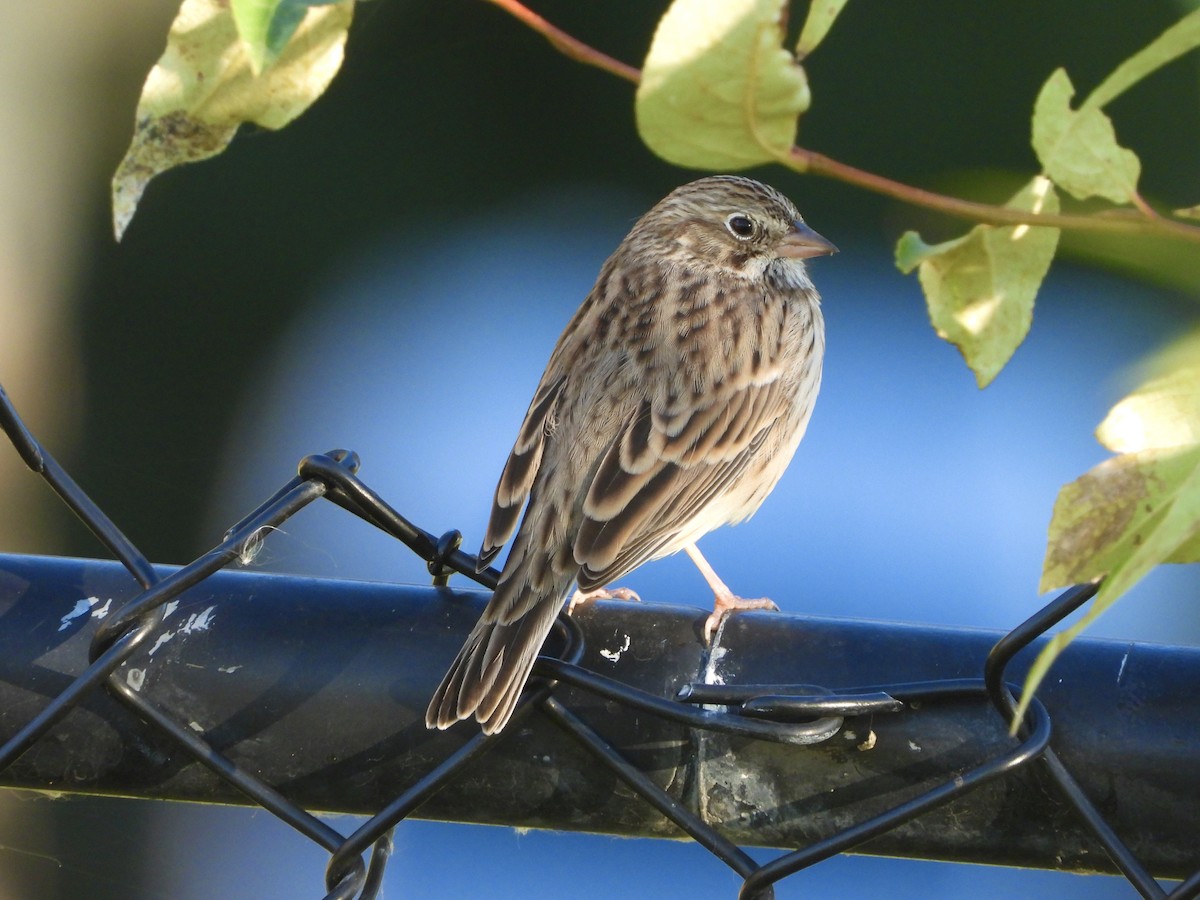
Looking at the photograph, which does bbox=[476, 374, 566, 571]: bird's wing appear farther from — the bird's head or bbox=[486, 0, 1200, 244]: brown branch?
bbox=[486, 0, 1200, 244]: brown branch

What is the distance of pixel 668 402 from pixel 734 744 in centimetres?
177

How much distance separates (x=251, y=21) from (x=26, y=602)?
98cm

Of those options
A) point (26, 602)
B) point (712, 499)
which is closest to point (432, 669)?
point (26, 602)

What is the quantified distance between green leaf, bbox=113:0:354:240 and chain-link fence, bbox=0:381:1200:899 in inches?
24.8

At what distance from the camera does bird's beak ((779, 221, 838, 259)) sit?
3.89 metres

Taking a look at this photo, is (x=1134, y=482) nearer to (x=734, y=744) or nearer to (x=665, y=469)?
(x=734, y=744)

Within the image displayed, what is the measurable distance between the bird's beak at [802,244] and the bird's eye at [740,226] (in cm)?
10

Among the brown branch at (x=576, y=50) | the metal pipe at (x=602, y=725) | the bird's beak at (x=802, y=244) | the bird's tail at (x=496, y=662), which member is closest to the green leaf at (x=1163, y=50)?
the brown branch at (x=576, y=50)

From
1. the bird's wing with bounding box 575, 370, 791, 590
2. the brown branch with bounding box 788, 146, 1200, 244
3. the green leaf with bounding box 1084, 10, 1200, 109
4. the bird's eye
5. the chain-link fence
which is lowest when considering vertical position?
the bird's wing with bounding box 575, 370, 791, 590

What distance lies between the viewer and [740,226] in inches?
159

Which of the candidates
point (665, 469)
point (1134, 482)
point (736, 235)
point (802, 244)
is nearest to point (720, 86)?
point (1134, 482)

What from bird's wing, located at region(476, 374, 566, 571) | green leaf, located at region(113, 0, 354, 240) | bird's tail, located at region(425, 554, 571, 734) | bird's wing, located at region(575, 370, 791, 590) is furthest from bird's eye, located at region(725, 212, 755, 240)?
green leaf, located at region(113, 0, 354, 240)

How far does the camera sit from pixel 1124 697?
4.71 feet

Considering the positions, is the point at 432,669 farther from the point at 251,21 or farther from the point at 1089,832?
the point at 251,21
